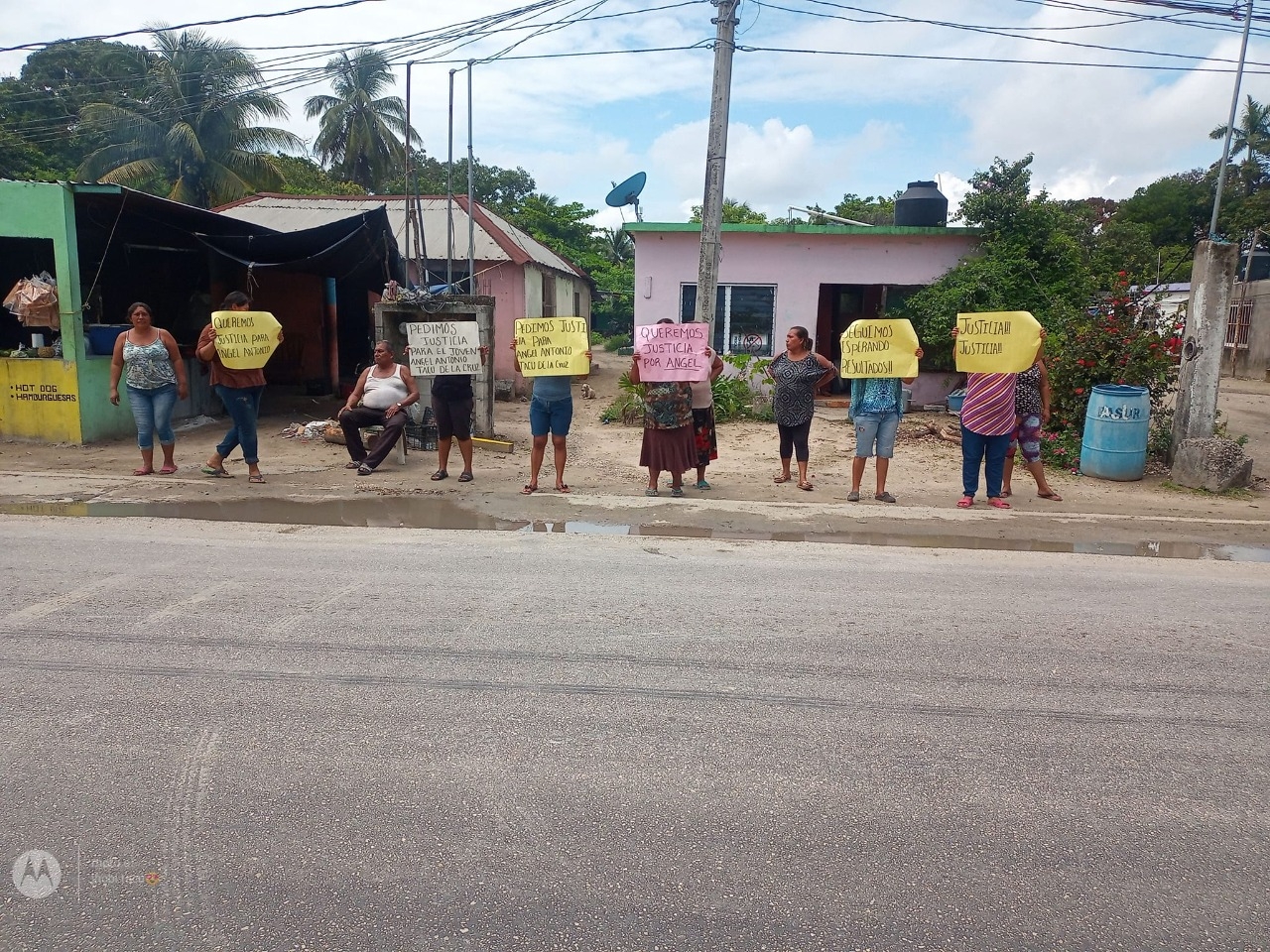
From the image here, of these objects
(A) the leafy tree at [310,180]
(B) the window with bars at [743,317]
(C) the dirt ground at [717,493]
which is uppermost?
(A) the leafy tree at [310,180]

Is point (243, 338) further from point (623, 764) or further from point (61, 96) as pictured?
point (61, 96)

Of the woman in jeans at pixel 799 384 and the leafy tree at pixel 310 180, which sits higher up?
the leafy tree at pixel 310 180

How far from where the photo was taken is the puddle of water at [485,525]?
7109 millimetres

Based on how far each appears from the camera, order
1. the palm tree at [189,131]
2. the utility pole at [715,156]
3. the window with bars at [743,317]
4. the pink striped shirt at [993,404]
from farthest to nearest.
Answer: the palm tree at [189,131] → the window with bars at [743,317] → the utility pole at [715,156] → the pink striped shirt at [993,404]

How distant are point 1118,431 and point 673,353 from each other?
490 cm

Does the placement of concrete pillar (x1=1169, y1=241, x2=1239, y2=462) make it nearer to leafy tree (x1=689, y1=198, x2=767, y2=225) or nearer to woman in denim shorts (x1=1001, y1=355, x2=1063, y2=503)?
woman in denim shorts (x1=1001, y1=355, x2=1063, y2=503)

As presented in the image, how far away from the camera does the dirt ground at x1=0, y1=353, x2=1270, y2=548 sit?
769 centimetres

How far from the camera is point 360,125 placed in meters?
37.6

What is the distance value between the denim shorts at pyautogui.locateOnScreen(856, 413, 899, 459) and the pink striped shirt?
709 mm

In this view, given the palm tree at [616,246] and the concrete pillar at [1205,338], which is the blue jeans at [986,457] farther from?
the palm tree at [616,246]

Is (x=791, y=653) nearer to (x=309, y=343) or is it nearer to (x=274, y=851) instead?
(x=274, y=851)

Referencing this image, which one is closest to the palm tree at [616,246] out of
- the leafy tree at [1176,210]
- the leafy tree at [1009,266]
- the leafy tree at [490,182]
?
the leafy tree at [490,182]

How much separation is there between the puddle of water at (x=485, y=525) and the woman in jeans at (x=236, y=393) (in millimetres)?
849

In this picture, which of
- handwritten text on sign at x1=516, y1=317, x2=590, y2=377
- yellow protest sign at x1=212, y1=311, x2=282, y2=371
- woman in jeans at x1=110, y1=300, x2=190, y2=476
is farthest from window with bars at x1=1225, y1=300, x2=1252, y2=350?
woman in jeans at x1=110, y1=300, x2=190, y2=476
